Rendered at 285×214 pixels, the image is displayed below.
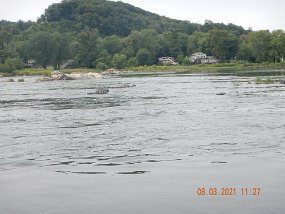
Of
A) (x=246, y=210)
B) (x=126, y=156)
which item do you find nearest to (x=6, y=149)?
(x=126, y=156)

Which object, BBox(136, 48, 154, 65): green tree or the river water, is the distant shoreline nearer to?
BBox(136, 48, 154, 65): green tree

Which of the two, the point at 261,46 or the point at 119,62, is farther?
the point at 119,62

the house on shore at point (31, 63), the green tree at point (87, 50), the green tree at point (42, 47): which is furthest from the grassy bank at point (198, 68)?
the house on shore at point (31, 63)

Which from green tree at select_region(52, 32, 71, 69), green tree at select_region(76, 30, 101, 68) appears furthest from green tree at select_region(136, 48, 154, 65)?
green tree at select_region(52, 32, 71, 69)

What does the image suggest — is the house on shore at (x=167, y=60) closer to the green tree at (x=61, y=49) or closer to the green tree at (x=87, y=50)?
the green tree at (x=87, y=50)

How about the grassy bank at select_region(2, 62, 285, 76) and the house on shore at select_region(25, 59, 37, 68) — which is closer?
the grassy bank at select_region(2, 62, 285, 76)
